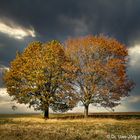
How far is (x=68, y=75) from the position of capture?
213ft

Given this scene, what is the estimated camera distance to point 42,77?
65.2 m

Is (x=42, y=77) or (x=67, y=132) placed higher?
(x=42, y=77)

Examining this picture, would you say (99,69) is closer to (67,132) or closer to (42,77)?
(42,77)

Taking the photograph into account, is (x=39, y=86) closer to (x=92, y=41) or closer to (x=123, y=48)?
(x=92, y=41)

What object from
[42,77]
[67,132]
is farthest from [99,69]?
[67,132]

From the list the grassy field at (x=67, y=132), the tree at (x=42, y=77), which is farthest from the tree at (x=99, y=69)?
the grassy field at (x=67, y=132)

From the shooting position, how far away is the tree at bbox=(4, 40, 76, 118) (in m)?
65.7

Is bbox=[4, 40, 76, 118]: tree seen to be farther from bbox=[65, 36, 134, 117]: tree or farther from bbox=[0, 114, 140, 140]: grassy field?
bbox=[0, 114, 140, 140]: grassy field

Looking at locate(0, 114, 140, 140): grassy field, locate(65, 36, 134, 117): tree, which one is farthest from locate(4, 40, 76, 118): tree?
locate(0, 114, 140, 140): grassy field

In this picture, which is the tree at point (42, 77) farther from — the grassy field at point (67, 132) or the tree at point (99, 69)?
the grassy field at point (67, 132)

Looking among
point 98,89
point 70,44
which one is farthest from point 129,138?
point 70,44

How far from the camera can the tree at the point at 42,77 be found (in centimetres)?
6569

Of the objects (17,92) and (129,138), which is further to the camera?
(17,92)

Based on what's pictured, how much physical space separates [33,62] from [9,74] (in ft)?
Answer: 17.4
